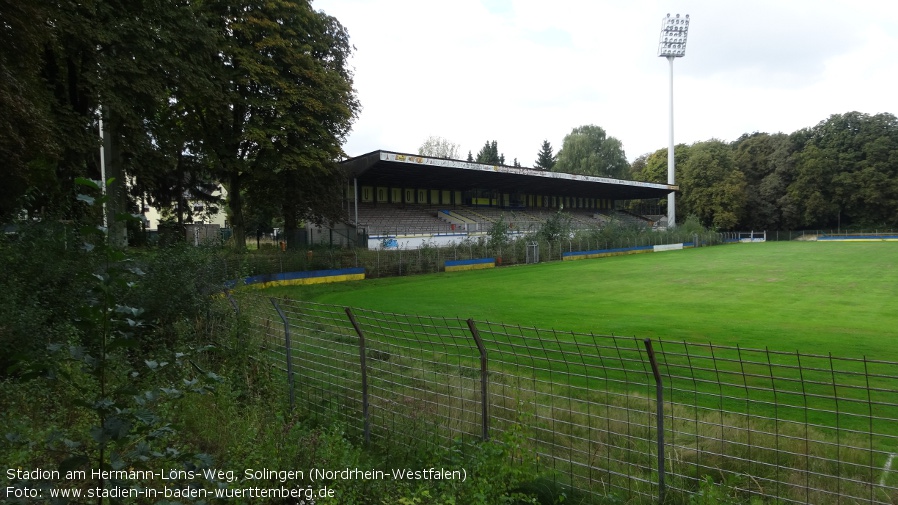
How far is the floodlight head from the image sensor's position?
69.8m

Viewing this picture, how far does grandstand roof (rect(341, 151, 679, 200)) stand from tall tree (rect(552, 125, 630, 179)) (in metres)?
13.1

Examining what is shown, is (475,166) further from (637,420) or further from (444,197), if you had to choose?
(637,420)

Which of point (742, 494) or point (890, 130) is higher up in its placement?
point (890, 130)

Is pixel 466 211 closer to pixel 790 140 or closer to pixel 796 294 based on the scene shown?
pixel 796 294

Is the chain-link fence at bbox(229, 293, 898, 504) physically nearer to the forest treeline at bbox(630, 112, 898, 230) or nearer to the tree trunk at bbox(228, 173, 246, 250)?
the tree trunk at bbox(228, 173, 246, 250)

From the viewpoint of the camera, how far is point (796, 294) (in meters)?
18.1

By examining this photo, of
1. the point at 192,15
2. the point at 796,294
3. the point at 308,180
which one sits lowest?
the point at 796,294

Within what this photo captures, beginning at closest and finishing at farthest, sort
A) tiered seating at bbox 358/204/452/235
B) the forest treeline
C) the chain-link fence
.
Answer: the chain-link fence
tiered seating at bbox 358/204/452/235
the forest treeline

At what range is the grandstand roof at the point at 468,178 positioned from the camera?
35625 mm

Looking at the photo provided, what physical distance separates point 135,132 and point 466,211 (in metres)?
35.5

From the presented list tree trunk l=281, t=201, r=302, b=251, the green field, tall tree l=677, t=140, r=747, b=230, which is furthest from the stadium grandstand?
tall tree l=677, t=140, r=747, b=230

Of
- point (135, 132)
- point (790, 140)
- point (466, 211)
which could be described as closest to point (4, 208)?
point (135, 132)

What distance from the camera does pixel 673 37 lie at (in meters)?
70.1

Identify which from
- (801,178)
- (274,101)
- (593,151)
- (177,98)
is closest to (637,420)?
(177,98)
